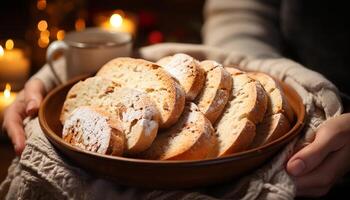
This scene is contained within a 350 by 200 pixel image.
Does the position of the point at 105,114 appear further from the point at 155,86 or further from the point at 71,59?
the point at 71,59

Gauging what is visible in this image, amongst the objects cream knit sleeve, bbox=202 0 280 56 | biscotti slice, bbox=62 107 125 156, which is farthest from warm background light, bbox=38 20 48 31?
biscotti slice, bbox=62 107 125 156

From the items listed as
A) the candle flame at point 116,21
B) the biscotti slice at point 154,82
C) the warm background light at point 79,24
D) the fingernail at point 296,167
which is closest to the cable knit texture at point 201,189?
the fingernail at point 296,167

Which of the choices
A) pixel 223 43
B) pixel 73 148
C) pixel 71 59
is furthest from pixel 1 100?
pixel 73 148

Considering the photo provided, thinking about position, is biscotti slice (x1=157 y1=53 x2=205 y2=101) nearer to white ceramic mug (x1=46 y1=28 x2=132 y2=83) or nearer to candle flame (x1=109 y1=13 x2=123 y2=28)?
white ceramic mug (x1=46 y1=28 x2=132 y2=83)

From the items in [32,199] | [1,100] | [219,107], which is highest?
[219,107]

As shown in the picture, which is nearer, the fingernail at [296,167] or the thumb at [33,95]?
the fingernail at [296,167]

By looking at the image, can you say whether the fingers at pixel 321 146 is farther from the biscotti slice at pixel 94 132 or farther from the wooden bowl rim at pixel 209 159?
the biscotti slice at pixel 94 132
